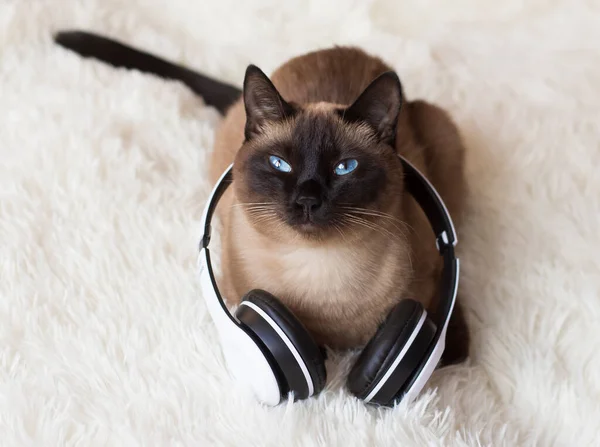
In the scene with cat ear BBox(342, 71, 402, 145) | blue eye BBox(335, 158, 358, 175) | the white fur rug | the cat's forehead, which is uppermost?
cat ear BBox(342, 71, 402, 145)

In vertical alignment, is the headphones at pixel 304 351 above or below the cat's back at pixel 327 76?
below

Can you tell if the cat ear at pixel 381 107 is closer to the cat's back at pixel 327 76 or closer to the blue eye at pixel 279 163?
Result: the blue eye at pixel 279 163

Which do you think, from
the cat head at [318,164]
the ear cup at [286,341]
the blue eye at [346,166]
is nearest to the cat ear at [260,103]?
the cat head at [318,164]

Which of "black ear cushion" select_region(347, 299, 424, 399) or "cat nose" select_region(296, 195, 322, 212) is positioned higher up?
"cat nose" select_region(296, 195, 322, 212)

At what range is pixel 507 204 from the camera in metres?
1.18

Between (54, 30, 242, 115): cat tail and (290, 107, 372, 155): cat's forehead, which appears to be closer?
(290, 107, 372, 155): cat's forehead

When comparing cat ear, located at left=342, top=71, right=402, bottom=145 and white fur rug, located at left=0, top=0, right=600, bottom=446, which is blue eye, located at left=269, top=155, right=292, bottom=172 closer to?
cat ear, located at left=342, top=71, right=402, bottom=145

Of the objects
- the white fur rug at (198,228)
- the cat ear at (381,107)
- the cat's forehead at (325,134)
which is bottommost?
the white fur rug at (198,228)

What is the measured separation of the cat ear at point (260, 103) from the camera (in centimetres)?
84

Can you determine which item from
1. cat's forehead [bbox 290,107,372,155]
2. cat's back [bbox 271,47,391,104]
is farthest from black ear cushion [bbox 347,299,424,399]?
cat's back [bbox 271,47,391,104]

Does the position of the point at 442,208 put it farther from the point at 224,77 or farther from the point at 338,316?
the point at 224,77

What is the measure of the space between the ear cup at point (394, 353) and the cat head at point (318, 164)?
0.13 meters

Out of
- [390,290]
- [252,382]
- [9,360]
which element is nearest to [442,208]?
[390,290]

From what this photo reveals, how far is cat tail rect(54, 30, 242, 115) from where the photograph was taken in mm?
1381
